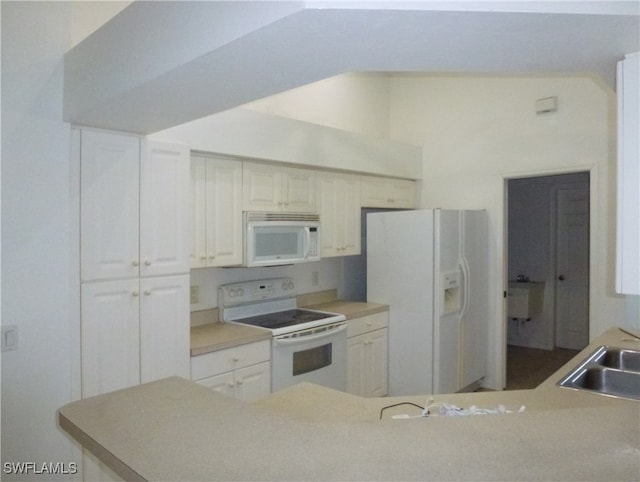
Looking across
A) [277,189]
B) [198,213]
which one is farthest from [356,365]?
[198,213]

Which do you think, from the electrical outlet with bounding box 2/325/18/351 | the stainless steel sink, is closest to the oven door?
the electrical outlet with bounding box 2/325/18/351

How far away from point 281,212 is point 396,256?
119 centimetres

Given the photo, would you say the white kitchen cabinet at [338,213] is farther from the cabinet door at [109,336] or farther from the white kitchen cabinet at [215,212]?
the cabinet door at [109,336]

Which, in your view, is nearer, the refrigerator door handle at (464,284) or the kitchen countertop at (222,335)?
the kitchen countertop at (222,335)

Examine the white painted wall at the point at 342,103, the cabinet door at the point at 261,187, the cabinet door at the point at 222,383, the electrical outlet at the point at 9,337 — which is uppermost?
the white painted wall at the point at 342,103

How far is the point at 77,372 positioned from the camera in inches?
85.1

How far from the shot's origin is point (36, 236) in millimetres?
2057

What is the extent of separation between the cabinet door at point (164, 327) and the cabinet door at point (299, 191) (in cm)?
111

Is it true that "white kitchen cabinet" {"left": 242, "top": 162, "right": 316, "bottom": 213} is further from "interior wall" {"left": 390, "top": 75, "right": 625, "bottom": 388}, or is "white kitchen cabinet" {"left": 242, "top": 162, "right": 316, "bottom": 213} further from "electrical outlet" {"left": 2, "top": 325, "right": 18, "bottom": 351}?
"interior wall" {"left": 390, "top": 75, "right": 625, "bottom": 388}

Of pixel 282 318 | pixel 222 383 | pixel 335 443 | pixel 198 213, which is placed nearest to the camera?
pixel 335 443

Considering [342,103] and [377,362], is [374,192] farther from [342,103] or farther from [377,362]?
[377,362]

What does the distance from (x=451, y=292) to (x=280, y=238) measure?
162 centimetres

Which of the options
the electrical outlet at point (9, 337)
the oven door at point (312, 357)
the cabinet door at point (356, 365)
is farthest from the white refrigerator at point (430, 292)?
the electrical outlet at point (9, 337)

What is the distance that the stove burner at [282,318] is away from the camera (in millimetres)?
3248
